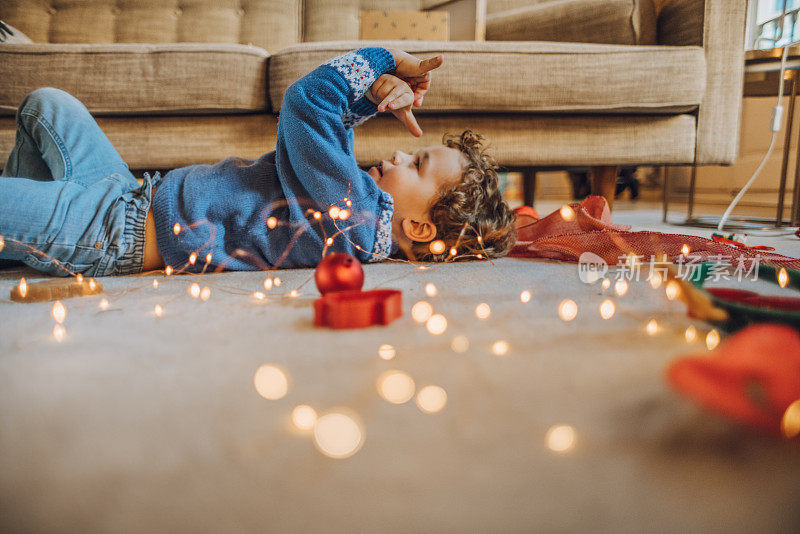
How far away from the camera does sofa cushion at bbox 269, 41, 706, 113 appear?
1359 mm

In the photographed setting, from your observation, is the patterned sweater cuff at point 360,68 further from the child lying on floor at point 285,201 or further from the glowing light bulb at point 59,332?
the glowing light bulb at point 59,332

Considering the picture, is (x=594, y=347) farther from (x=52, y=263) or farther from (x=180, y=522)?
(x=52, y=263)

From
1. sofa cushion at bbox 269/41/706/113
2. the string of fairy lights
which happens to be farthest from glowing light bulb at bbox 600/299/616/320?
sofa cushion at bbox 269/41/706/113

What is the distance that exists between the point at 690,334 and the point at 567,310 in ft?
0.43

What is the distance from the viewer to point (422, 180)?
939mm

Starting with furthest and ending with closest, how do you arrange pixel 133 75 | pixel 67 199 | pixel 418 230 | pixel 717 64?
pixel 717 64
pixel 133 75
pixel 418 230
pixel 67 199

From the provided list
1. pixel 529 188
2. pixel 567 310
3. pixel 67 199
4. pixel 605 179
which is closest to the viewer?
pixel 567 310

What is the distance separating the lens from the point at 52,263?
32.7 inches

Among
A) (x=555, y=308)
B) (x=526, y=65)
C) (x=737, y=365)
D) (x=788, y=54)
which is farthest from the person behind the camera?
(x=788, y=54)

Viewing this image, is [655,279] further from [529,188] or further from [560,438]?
[529,188]

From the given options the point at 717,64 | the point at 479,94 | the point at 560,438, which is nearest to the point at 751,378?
the point at 560,438

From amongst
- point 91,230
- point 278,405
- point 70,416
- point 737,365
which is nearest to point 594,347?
point 737,365

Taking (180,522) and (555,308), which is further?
(555,308)

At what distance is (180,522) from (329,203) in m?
0.68
